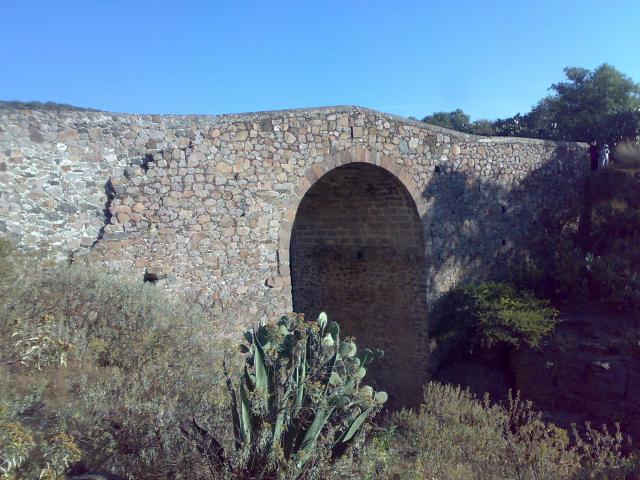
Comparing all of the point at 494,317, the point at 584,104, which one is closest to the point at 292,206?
the point at 494,317

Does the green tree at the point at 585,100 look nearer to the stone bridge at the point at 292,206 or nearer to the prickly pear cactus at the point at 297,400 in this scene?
the stone bridge at the point at 292,206

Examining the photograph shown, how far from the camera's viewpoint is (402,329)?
34.1 feet

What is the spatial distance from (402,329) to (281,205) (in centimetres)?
381

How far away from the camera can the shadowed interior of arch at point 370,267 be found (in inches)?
396

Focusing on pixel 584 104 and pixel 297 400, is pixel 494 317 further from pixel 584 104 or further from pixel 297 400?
pixel 584 104

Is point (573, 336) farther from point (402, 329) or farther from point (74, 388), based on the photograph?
point (74, 388)

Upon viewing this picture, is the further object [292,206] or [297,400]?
[292,206]

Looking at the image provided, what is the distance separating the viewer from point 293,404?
12.4 feet

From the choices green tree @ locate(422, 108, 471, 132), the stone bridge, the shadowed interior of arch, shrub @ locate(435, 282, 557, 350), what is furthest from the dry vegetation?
green tree @ locate(422, 108, 471, 132)

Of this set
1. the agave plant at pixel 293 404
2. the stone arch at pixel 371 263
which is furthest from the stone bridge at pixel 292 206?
the agave plant at pixel 293 404

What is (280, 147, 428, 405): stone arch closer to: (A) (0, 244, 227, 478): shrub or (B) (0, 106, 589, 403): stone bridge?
(B) (0, 106, 589, 403): stone bridge

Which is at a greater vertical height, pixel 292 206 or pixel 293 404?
pixel 292 206

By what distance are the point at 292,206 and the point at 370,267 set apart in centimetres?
314

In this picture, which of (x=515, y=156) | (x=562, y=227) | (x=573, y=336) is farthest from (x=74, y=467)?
(x=562, y=227)
